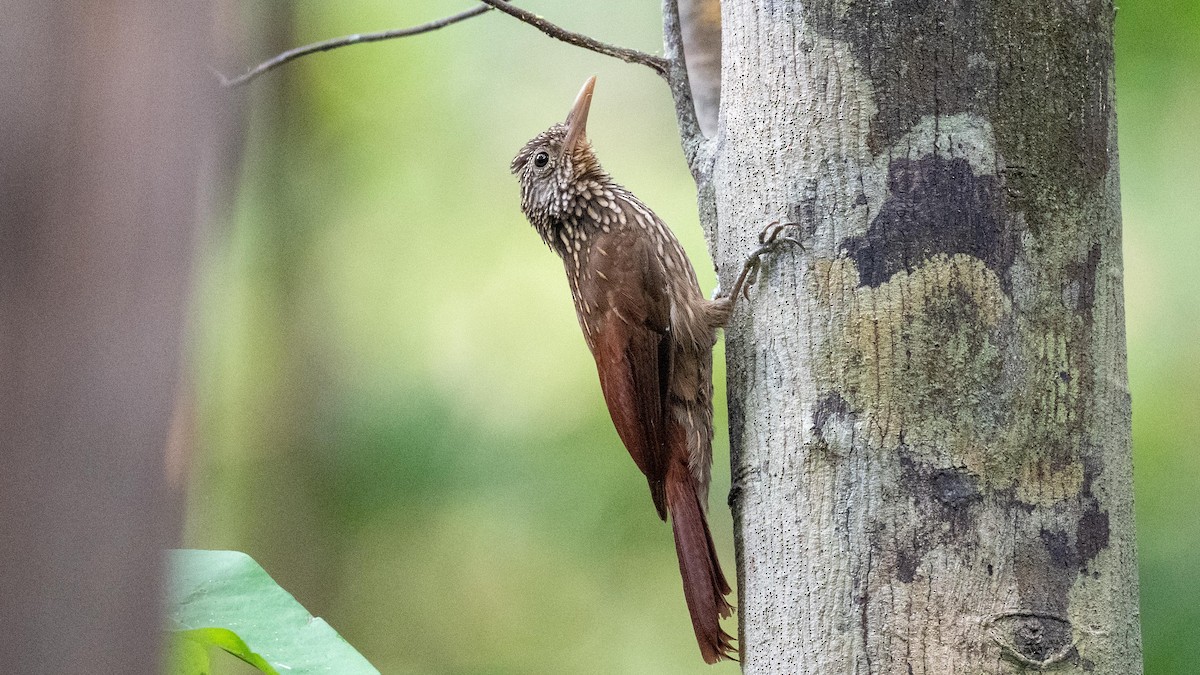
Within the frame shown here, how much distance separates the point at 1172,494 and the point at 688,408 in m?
1.75

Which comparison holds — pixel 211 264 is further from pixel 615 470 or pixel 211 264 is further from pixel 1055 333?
pixel 615 470

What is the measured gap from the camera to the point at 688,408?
254 cm

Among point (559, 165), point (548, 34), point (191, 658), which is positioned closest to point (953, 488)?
point (191, 658)

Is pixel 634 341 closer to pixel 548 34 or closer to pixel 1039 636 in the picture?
pixel 548 34

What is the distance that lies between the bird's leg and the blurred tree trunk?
118 centimetres

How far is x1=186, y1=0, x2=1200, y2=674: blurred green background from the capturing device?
457 centimetres

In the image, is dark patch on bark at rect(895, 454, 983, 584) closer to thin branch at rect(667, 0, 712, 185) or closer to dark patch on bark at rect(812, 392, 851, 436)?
dark patch on bark at rect(812, 392, 851, 436)

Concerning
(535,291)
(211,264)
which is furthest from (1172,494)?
(211,264)

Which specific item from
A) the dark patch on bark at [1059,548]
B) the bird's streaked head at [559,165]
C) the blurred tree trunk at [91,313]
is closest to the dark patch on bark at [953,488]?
the dark patch on bark at [1059,548]

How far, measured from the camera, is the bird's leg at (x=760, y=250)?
6.08 ft

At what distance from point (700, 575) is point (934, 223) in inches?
34.2

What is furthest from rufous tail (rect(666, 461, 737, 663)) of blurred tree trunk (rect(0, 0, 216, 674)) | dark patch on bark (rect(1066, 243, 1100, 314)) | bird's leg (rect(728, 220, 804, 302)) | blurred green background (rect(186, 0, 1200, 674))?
blurred green background (rect(186, 0, 1200, 674))

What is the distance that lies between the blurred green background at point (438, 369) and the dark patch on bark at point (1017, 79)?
2.49 m

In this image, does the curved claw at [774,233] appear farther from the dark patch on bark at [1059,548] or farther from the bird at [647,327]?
the dark patch on bark at [1059,548]
